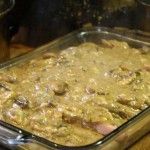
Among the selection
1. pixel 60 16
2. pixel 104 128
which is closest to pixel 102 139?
pixel 104 128

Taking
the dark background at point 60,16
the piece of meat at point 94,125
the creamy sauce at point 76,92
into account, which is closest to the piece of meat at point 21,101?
the creamy sauce at point 76,92

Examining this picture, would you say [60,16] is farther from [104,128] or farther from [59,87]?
[104,128]

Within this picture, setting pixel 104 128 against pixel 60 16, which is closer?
pixel 104 128

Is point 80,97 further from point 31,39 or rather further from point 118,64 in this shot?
point 31,39

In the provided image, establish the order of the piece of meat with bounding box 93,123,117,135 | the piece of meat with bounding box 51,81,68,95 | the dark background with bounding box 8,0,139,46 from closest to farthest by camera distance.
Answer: the piece of meat with bounding box 93,123,117,135, the piece of meat with bounding box 51,81,68,95, the dark background with bounding box 8,0,139,46

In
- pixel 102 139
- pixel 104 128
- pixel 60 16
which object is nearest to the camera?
pixel 102 139

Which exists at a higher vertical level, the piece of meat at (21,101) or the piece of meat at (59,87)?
the piece of meat at (59,87)

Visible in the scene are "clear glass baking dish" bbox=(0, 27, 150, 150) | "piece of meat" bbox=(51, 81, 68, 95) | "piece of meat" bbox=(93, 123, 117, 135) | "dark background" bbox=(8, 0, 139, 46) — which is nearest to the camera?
"clear glass baking dish" bbox=(0, 27, 150, 150)

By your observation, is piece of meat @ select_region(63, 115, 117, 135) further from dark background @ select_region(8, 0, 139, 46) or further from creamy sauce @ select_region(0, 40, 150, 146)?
dark background @ select_region(8, 0, 139, 46)

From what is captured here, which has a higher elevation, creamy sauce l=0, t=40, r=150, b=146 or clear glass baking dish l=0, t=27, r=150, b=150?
clear glass baking dish l=0, t=27, r=150, b=150

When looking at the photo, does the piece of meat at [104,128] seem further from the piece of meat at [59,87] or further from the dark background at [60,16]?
the dark background at [60,16]

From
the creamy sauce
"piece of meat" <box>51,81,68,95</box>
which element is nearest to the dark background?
the creamy sauce
